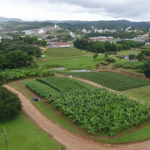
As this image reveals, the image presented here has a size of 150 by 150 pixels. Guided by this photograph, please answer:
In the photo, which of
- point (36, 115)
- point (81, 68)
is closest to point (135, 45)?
point (81, 68)

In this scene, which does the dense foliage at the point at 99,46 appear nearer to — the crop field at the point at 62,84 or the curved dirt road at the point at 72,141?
the crop field at the point at 62,84

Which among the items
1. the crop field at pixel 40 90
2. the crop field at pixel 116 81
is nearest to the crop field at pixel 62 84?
the crop field at pixel 40 90

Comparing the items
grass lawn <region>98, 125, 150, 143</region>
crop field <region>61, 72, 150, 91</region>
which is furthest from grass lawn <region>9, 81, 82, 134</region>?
crop field <region>61, 72, 150, 91</region>

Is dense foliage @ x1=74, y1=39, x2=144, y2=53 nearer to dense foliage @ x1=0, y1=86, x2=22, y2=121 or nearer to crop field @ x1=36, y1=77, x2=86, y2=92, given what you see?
crop field @ x1=36, y1=77, x2=86, y2=92

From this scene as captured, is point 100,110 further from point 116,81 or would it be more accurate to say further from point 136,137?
point 116,81

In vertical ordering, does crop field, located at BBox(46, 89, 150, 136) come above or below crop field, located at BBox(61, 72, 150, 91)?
above

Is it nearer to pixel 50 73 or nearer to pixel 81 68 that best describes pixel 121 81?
pixel 50 73

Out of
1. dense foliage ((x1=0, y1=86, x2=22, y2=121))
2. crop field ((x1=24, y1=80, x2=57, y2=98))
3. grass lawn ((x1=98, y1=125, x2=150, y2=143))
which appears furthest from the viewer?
crop field ((x1=24, y1=80, x2=57, y2=98))
